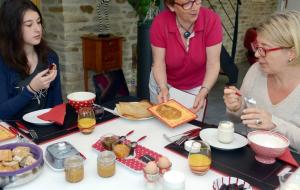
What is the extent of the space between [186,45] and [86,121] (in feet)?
3.04

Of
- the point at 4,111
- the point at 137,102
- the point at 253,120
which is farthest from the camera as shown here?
the point at 137,102

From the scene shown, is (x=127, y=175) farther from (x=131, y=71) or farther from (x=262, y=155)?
(x=131, y=71)

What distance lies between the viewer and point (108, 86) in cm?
294

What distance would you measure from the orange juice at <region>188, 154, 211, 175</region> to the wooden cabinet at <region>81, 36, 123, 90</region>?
2.90 meters

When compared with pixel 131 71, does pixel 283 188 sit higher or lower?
higher

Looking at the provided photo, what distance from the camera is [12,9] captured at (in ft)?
6.41

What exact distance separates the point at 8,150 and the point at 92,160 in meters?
0.33

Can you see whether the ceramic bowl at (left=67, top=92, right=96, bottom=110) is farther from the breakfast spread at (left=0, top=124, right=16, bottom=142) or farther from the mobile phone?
the mobile phone

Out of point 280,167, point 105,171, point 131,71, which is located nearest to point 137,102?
point 105,171

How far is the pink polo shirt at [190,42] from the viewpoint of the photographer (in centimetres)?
208

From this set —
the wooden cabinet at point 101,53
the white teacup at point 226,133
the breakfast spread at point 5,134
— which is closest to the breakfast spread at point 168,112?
the white teacup at point 226,133

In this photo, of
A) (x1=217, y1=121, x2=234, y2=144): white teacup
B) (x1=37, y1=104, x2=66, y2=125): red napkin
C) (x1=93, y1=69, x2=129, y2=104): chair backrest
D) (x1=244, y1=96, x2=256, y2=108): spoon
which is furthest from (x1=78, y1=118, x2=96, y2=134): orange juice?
(x1=93, y1=69, x2=129, y2=104): chair backrest

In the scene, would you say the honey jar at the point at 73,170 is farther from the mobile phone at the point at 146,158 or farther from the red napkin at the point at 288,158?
the red napkin at the point at 288,158

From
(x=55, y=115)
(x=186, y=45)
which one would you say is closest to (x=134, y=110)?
(x=55, y=115)
